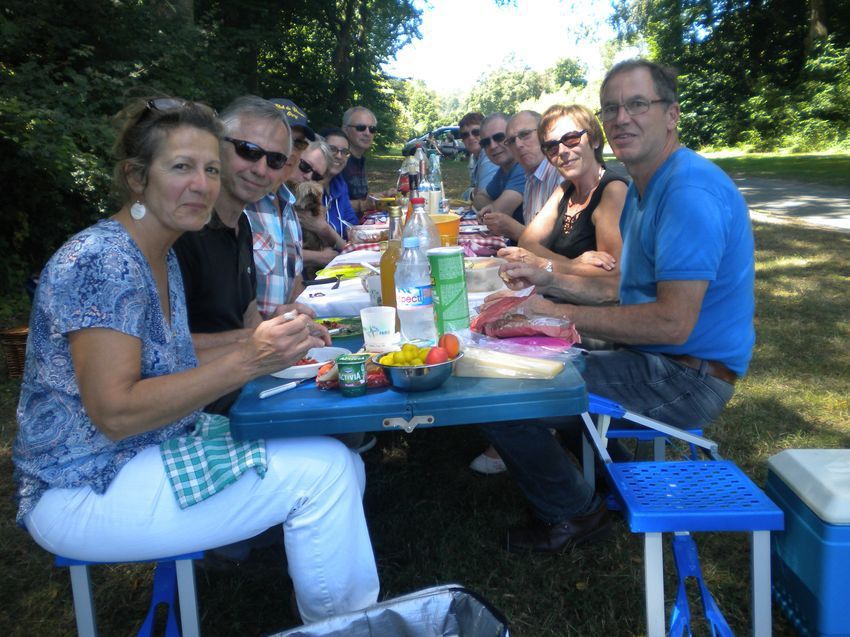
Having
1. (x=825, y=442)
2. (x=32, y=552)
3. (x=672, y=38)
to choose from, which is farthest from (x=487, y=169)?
(x=672, y=38)

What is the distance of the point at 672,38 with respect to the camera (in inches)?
1093

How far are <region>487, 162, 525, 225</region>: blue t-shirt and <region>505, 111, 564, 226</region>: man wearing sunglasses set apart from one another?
348mm

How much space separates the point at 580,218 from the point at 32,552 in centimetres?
279

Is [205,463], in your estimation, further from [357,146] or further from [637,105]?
[357,146]

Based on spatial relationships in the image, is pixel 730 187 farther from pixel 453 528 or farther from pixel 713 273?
pixel 453 528

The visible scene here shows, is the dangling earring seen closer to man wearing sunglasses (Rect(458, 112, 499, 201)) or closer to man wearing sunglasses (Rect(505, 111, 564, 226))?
man wearing sunglasses (Rect(505, 111, 564, 226))

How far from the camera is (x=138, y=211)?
1.69 metres

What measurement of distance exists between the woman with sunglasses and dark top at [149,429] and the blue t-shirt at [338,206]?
12.6 ft

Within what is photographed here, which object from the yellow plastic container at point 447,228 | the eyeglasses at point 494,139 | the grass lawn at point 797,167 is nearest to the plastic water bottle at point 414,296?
the yellow plastic container at point 447,228

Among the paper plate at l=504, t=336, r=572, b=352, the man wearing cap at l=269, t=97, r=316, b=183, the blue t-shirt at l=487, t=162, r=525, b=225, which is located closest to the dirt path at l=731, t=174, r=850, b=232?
the blue t-shirt at l=487, t=162, r=525, b=225

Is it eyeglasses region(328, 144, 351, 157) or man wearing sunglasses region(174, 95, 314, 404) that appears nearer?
man wearing sunglasses region(174, 95, 314, 404)

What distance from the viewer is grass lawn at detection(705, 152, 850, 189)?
1418cm

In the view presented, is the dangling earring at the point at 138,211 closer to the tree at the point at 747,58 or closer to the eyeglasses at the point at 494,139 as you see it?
the eyeglasses at the point at 494,139

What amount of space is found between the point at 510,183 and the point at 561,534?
12.5ft
